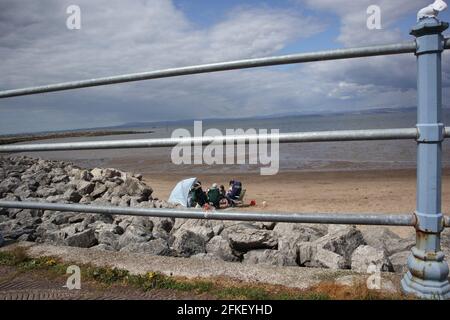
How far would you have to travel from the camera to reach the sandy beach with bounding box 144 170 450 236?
1206 cm

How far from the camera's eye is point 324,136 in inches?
76.5

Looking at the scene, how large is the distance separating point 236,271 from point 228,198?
9282 millimetres

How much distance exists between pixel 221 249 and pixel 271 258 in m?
0.56

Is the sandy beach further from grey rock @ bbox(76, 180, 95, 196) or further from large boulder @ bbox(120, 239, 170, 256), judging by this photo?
large boulder @ bbox(120, 239, 170, 256)

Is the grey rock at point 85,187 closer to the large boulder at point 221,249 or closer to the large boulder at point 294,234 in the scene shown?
the large boulder at point 294,234

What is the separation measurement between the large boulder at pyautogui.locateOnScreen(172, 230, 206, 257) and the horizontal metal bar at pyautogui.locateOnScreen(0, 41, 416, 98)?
1830 millimetres

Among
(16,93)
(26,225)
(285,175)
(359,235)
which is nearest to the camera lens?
(16,93)

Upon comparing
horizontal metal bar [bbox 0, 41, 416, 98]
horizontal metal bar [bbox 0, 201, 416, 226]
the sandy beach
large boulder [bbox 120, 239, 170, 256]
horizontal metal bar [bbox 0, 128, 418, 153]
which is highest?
horizontal metal bar [bbox 0, 41, 416, 98]

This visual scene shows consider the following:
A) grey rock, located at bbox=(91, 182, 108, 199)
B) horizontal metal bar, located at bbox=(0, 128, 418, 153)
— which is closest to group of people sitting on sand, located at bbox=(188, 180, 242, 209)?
grey rock, located at bbox=(91, 182, 108, 199)

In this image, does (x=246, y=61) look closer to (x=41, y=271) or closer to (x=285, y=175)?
(x=41, y=271)

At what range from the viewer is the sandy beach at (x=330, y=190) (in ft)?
39.6

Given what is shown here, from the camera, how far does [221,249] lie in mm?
3816

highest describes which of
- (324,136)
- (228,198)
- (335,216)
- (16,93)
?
(16,93)
